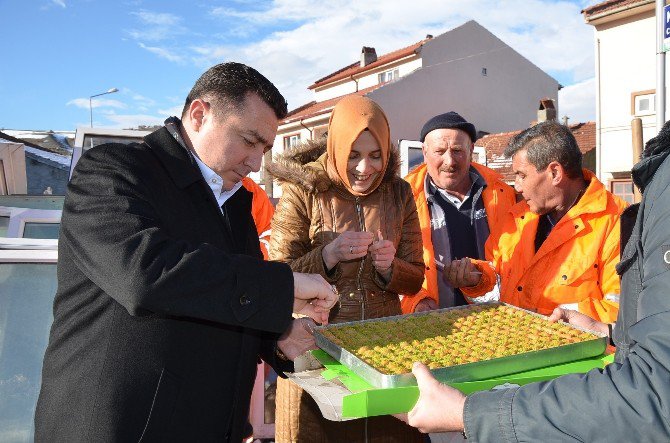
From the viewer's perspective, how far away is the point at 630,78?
1744 cm

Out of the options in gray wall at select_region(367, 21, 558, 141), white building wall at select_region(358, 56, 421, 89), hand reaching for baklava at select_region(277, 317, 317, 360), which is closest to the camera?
hand reaching for baklava at select_region(277, 317, 317, 360)

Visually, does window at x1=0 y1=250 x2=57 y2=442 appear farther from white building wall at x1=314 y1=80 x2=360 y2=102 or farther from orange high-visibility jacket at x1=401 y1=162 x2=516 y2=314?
white building wall at x1=314 y1=80 x2=360 y2=102

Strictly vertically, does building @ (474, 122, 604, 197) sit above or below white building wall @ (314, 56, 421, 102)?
below

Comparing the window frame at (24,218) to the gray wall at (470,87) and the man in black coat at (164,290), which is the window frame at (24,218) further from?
the gray wall at (470,87)

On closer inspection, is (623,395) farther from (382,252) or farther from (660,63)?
(660,63)

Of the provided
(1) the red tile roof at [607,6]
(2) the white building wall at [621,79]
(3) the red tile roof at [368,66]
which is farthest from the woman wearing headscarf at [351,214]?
(3) the red tile roof at [368,66]

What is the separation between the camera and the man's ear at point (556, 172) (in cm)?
324

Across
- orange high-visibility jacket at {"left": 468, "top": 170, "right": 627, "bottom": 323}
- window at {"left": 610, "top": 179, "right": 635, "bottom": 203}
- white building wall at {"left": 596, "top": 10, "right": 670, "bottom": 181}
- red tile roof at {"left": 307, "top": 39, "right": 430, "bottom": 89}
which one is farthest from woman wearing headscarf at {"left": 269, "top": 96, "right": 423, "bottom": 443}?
red tile roof at {"left": 307, "top": 39, "right": 430, "bottom": 89}

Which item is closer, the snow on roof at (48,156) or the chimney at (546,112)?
the snow on roof at (48,156)

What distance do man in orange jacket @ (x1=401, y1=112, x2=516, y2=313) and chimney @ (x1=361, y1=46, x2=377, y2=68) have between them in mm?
26629

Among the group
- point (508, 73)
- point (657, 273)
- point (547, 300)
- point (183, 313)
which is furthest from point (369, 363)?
point (508, 73)

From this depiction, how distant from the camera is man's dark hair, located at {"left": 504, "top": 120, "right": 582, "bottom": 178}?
3238mm

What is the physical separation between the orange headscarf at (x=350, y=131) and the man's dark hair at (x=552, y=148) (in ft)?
3.03

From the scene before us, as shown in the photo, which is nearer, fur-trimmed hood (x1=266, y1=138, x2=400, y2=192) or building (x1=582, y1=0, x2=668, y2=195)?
fur-trimmed hood (x1=266, y1=138, x2=400, y2=192)
